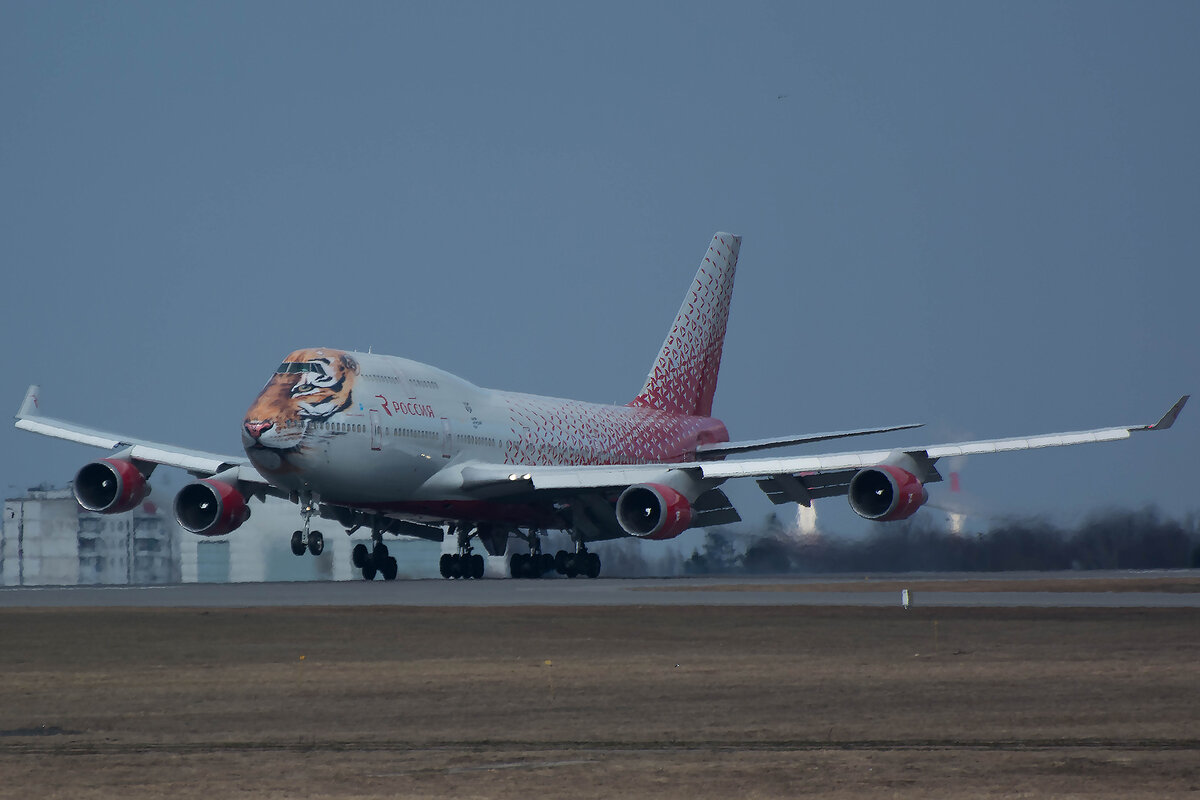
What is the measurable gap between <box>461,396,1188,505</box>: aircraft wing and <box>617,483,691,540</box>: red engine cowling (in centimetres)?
58

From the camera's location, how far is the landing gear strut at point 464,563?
44.2 meters

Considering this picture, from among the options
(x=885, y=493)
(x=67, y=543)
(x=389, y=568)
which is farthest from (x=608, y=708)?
(x=67, y=543)

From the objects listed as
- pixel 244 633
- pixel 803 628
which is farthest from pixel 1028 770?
pixel 244 633

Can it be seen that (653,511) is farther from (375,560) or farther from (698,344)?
(698,344)

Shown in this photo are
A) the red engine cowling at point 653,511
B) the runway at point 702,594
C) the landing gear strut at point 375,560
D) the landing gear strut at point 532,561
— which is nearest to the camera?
the runway at point 702,594

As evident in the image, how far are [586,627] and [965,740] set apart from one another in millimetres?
11223

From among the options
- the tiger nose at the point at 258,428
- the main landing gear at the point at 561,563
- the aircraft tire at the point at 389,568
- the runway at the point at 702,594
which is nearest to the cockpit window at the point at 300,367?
the tiger nose at the point at 258,428

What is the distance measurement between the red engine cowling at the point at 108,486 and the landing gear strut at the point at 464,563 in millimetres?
7897

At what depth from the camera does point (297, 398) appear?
3800 centimetres

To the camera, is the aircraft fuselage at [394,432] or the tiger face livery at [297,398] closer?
the tiger face livery at [297,398]

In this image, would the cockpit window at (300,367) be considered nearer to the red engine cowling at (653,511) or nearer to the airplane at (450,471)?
the airplane at (450,471)

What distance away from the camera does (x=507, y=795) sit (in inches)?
363

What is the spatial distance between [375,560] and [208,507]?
431cm

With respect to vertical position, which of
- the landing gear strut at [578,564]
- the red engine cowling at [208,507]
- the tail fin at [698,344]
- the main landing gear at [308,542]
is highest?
the tail fin at [698,344]
